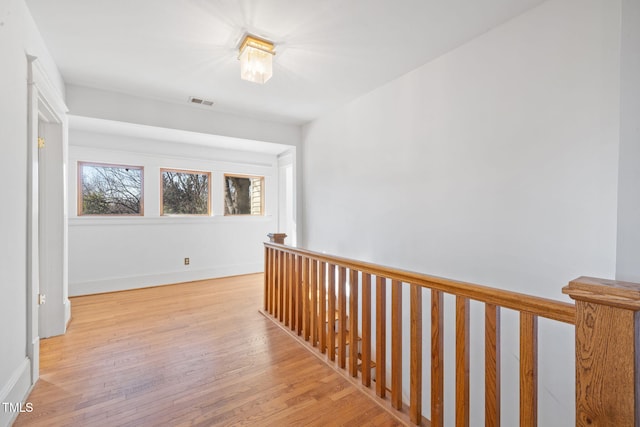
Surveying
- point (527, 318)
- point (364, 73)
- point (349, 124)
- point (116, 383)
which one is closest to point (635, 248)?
point (527, 318)

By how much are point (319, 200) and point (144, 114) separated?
7.88 ft

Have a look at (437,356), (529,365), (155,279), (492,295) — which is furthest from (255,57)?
(155,279)

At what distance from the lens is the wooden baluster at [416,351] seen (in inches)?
57.6

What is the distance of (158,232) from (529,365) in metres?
4.60

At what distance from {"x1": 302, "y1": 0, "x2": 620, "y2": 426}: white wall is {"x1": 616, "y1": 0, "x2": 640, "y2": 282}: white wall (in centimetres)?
12

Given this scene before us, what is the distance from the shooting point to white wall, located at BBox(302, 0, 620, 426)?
1.65 metres

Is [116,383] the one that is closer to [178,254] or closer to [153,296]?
[153,296]

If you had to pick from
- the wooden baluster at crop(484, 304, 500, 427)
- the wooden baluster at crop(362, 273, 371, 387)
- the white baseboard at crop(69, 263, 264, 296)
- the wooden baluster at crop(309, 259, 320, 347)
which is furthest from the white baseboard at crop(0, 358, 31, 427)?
the white baseboard at crop(69, 263, 264, 296)

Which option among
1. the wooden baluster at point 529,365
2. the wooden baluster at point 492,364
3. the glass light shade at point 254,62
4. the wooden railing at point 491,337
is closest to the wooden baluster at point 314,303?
Answer: the wooden railing at point 491,337

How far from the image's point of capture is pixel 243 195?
17.1 feet

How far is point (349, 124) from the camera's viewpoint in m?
3.56

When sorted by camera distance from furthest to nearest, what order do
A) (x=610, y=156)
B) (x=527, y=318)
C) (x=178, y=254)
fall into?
(x=178, y=254) → (x=610, y=156) → (x=527, y=318)

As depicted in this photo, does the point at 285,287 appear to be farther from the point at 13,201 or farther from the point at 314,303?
the point at 13,201

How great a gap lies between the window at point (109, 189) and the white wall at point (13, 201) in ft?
8.16
